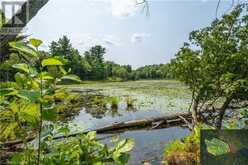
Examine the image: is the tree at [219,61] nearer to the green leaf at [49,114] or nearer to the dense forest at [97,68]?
the green leaf at [49,114]

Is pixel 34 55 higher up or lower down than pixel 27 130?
higher up

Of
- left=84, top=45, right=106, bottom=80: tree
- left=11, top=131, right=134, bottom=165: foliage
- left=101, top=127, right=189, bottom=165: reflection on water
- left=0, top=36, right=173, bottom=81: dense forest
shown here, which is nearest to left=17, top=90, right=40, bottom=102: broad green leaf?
left=11, top=131, right=134, bottom=165: foliage

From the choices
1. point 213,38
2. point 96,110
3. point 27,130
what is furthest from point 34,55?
point 96,110

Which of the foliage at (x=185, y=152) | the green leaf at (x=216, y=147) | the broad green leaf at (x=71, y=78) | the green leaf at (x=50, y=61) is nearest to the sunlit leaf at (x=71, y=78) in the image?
the broad green leaf at (x=71, y=78)

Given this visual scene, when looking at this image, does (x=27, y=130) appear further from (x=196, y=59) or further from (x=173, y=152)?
(x=196, y=59)

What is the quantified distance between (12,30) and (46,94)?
29cm

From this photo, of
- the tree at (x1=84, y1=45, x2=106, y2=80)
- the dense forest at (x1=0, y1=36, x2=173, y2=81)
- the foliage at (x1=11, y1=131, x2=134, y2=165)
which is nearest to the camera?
the foliage at (x1=11, y1=131, x2=134, y2=165)

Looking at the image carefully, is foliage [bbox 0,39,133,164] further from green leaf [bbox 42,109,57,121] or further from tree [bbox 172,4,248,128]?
tree [bbox 172,4,248,128]

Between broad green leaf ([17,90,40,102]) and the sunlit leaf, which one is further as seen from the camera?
the sunlit leaf

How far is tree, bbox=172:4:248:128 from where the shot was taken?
480 inches

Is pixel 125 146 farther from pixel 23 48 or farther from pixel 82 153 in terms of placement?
pixel 23 48

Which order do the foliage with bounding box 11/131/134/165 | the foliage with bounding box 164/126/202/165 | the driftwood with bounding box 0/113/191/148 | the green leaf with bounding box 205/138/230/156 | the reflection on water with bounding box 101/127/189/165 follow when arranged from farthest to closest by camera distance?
1. the driftwood with bounding box 0/113/191/148
2. the reflection on water with bounding box 101/127/189/165
3. the foliage with bounding box 164/126/202/165
4. the foliage with bounding box 11/131/134/165
5. the green leaf with bounding box 205/138/230/156

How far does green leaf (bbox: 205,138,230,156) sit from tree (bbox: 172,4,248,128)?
1027cm

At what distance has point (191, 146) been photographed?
8.41 metres
